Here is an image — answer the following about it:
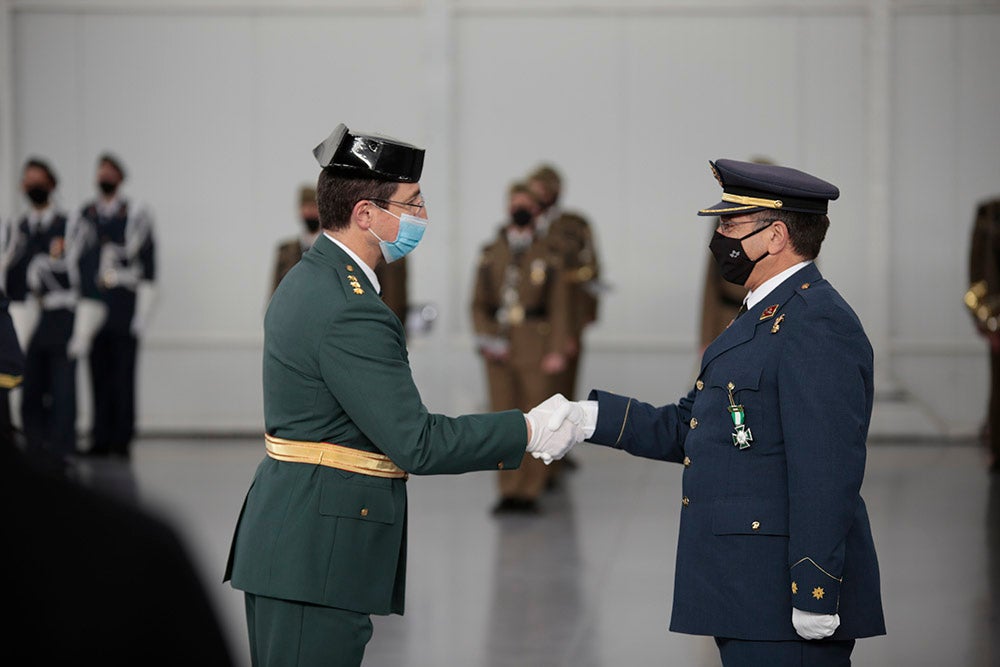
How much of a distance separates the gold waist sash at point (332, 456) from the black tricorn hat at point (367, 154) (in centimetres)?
55

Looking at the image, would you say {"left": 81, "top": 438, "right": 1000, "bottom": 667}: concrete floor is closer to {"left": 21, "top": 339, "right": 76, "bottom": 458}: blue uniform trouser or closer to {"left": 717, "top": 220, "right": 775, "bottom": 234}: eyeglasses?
{"left": 21, "top": 339, "right": 76, "bottom": 458}: blue uniform trouser

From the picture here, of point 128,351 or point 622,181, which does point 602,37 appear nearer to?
point 622,181

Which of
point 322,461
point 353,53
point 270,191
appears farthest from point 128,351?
point 322,461

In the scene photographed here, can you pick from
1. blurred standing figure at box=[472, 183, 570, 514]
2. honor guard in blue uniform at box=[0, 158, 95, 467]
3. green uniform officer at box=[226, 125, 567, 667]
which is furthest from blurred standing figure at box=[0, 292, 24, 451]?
honor guard in blue uniform at box=[0, 158, 95, 467]

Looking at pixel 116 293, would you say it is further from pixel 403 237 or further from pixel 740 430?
pixel 740 430

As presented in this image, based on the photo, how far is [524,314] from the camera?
7.48 metres

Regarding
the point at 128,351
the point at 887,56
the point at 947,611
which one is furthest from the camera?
the point at 887,56

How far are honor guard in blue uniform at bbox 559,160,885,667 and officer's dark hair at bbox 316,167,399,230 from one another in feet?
2.23

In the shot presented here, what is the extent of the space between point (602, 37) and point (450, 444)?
8129 mm

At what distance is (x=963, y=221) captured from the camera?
10.1 metres

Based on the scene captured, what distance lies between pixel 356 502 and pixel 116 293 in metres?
7.07

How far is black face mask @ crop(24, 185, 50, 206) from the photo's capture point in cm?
868

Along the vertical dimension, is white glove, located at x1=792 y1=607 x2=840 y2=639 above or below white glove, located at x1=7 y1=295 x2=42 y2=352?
below

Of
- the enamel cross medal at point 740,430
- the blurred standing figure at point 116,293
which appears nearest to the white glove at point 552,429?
the enamel cross medal at point 740,430
